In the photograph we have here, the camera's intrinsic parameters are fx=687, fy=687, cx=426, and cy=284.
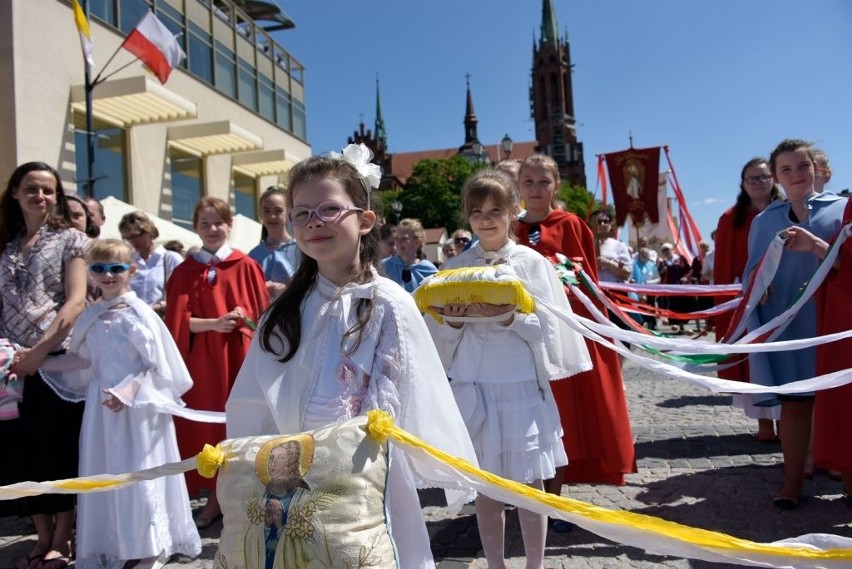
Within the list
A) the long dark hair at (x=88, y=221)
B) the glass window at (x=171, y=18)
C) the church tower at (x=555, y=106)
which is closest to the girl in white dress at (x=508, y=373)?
the long dark hair at (x=88, y=221)

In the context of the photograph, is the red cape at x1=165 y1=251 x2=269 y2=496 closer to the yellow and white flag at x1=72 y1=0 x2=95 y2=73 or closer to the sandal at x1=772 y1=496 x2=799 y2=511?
the sandal at x1=772 y1=496 x2=799 y2=511

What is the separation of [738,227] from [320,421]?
182 inches

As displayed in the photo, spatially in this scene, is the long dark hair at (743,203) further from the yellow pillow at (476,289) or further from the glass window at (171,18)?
the glass window at (171,18)

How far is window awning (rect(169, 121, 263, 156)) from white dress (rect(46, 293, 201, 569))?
18.2 m

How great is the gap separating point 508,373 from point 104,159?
1780 cm

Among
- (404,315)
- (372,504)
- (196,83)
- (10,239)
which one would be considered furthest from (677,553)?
(196,83)

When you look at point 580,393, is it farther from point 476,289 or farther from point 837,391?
point 476,289

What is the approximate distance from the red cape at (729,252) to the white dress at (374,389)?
13.5 ft

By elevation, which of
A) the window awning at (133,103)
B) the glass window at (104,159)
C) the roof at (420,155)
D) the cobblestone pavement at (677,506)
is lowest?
the cobblestone pavement at (677,506)

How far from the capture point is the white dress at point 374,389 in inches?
81.5

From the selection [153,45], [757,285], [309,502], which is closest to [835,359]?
[757,285]

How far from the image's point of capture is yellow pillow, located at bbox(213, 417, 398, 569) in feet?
5.72

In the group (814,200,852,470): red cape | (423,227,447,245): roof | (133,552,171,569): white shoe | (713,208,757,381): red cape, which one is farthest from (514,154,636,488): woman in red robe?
(423,227,447,245): roof

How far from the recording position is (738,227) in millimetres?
5578
